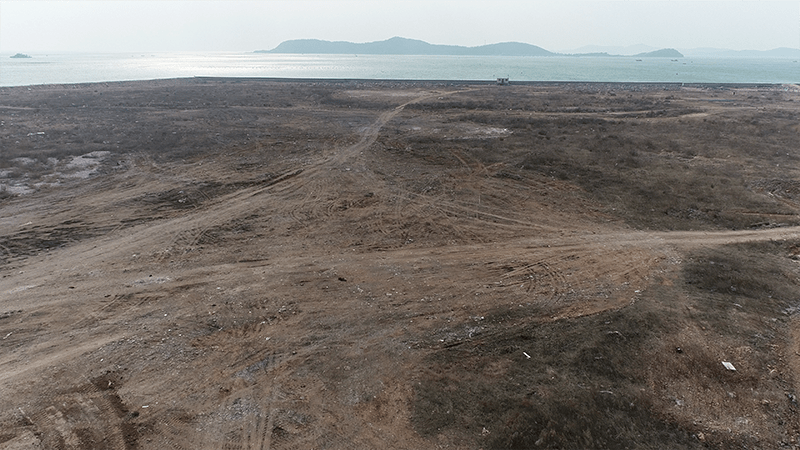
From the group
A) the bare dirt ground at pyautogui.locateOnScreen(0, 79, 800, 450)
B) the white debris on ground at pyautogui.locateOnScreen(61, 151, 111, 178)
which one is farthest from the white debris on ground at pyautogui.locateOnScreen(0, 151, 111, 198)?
the bare dirt ground at pyautogui.locateOnScreen(0, 79, 800, 450)

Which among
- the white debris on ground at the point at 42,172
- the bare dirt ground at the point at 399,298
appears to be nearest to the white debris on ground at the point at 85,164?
the white debris on ground at the point at 42,172

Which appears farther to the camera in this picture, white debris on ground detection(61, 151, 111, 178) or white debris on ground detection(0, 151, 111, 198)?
white debris on ground detection(61, 151, 111, 178)

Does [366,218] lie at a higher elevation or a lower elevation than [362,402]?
higher

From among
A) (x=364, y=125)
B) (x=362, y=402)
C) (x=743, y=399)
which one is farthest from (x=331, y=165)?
(x=743, y=399)

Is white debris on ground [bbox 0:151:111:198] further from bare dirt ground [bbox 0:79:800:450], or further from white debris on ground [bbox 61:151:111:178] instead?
bare dirt ground [bbox 0:79:800:450]

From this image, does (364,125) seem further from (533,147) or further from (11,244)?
(11,244)

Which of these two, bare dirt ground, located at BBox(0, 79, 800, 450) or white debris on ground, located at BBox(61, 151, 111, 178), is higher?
white debris on ground, located at BBox(61, 151, 111, 178)

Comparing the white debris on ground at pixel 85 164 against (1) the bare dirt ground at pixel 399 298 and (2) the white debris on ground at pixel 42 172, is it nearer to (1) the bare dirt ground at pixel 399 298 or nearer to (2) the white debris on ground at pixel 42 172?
(2) the white debris on ground at pixel 42 172

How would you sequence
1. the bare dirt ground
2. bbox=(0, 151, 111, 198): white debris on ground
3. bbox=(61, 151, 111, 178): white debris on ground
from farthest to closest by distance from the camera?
bbox=(61, 151, 111, 178): white debris on ground < bbox=(0, 151, 111, 198): white debris on ground < the bare dirt ground
